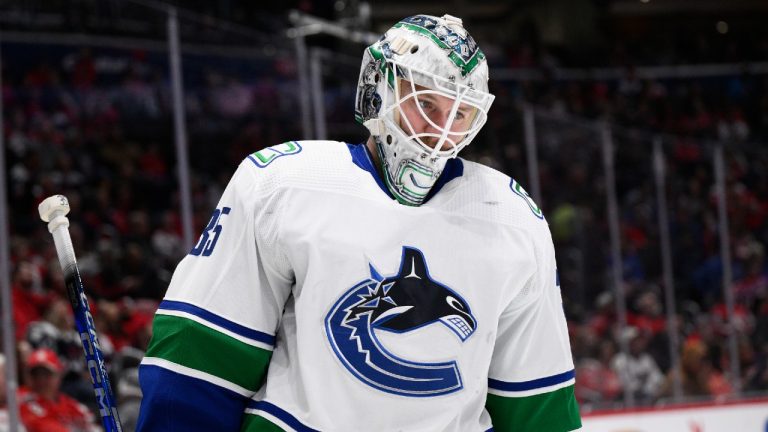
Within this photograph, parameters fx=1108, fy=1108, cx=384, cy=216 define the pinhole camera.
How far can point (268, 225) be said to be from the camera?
145 centimetres

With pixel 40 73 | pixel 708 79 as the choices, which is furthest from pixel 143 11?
pixel 708 79

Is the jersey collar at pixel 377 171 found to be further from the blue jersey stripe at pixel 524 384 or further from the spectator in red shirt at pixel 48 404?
the spectator in red shirt at pixel 48 404

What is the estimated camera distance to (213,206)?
11.3 feet

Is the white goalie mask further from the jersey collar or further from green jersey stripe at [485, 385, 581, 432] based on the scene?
green jersey stripe at [485, 385, 581, 432]

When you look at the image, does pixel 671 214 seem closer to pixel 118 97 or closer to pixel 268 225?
pixel 118 97

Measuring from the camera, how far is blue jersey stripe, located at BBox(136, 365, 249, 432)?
1.42 metres

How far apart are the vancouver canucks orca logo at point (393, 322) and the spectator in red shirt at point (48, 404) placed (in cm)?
195

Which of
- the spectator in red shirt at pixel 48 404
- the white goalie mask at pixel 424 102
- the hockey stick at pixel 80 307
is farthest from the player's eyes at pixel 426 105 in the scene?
the spectator in red shirt at pixel 48 404

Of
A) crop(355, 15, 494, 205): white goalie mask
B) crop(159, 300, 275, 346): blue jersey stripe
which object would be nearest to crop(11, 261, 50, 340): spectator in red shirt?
crop(159, 300, 275, 346): blue jersey stripe

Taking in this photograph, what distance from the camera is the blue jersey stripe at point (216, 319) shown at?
4.75ft

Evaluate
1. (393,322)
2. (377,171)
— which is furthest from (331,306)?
(377,171)

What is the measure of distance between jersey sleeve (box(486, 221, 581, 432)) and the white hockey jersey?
3cm

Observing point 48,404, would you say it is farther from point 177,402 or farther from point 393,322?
point 393,322

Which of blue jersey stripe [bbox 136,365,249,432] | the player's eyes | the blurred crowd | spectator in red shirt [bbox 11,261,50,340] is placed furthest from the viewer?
the blurred crowd
